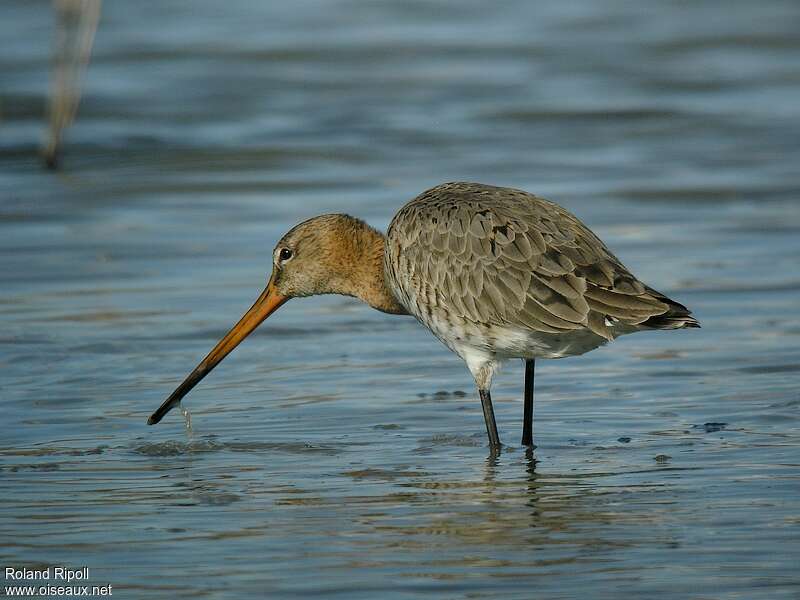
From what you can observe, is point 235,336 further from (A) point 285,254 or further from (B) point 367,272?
(B) point 367,272

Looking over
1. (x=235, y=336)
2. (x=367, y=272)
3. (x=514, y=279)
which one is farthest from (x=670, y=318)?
(x=235, y=336)

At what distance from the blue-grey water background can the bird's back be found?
0.48 m

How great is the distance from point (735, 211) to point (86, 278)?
4.49 metres

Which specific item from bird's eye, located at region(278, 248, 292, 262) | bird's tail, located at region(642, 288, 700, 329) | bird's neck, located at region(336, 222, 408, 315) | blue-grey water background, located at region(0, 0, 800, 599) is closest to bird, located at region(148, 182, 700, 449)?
bird's tail, located at region(642, 288, 700, 329)

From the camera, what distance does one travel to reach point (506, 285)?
21.1ft

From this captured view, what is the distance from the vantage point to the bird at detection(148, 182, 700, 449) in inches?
244

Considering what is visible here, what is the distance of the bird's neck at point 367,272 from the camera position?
7.30 m

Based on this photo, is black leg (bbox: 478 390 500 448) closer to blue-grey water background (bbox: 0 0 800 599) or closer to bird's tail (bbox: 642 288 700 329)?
blue-grey water background (bbox: 0 0 800 599)

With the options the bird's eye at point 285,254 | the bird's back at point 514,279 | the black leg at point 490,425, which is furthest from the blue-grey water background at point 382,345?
the bird's eye at point 285,254

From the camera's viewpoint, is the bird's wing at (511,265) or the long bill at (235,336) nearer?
the bird's wing at (511,265)

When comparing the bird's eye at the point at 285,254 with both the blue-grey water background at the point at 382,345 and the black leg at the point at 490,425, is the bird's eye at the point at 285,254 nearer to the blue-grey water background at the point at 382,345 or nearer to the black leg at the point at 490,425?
the blue-grey water background at the point at 382,345

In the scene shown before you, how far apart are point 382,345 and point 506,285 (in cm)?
187

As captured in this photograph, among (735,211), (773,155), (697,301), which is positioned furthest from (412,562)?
(773,155)

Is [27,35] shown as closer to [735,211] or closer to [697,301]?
[735,211]
